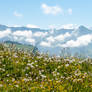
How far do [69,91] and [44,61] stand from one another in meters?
4.20

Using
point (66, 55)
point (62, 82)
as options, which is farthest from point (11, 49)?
point (62, 82)

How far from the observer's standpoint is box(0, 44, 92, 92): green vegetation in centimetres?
698

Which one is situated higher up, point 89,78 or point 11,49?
point 11,49

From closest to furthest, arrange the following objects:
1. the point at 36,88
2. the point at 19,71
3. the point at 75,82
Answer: the point at 36,88 → the point at 75,82 → the point at 19,71

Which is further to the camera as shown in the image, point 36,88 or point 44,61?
point 44,61

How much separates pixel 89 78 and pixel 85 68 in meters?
2.36

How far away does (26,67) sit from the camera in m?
9.54

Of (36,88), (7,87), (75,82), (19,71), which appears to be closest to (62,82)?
(75,82)

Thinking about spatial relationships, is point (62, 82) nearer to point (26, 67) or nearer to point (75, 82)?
point (75, 82)

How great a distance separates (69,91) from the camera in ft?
22.4

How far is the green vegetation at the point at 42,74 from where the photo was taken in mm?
6984

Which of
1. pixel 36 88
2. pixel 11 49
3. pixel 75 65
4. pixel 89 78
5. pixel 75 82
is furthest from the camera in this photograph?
pixel 11 49

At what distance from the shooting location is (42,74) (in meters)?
9.51

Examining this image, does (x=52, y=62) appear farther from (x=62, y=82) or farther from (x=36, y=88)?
(x=36, y=88)
